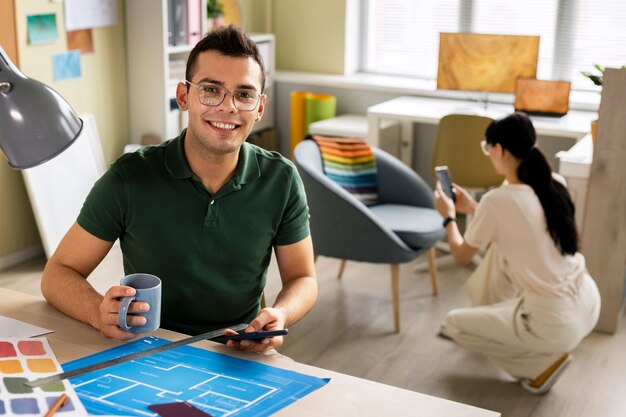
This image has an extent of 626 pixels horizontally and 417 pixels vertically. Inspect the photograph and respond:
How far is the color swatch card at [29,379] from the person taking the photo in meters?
1.53

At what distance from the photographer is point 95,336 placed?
6.10 ft

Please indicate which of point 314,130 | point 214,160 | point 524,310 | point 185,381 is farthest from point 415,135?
point 185,381

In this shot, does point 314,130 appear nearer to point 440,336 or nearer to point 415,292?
point 415,292

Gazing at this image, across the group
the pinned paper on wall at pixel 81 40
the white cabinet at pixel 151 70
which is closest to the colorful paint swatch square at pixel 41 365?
the pinned paper on wall at pixel 81 40

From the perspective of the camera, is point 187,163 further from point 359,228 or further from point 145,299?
point 359,228

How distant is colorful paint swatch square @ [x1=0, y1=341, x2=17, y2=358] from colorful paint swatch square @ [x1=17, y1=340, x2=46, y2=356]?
14 millimetres

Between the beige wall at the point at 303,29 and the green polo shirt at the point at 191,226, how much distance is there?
3.78 m

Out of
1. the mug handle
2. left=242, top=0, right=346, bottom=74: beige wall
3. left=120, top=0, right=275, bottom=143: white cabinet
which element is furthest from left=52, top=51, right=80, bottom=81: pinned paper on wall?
the mug handle

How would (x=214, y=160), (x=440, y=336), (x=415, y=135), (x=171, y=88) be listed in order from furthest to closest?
(x=415, y=135) → (x=171, y=88) → (x=440, y=336) → (x=214, y=160)

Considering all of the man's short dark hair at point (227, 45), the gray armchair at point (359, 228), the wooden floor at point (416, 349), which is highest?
the man's short dark hair at point (227, 45)

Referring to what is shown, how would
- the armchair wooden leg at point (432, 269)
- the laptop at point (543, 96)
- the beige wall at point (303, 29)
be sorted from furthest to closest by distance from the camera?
the beige wall at point (303, 29) → the laptop at point (543, 96) → the armchair wooden leg at point (432, 269)

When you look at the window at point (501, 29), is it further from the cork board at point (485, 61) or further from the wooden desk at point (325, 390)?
the wooden desk at point (325, 390)

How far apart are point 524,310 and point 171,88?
2.52 meters

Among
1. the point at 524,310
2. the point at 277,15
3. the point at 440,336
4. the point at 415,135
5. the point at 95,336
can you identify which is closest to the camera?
the point at 95,336
